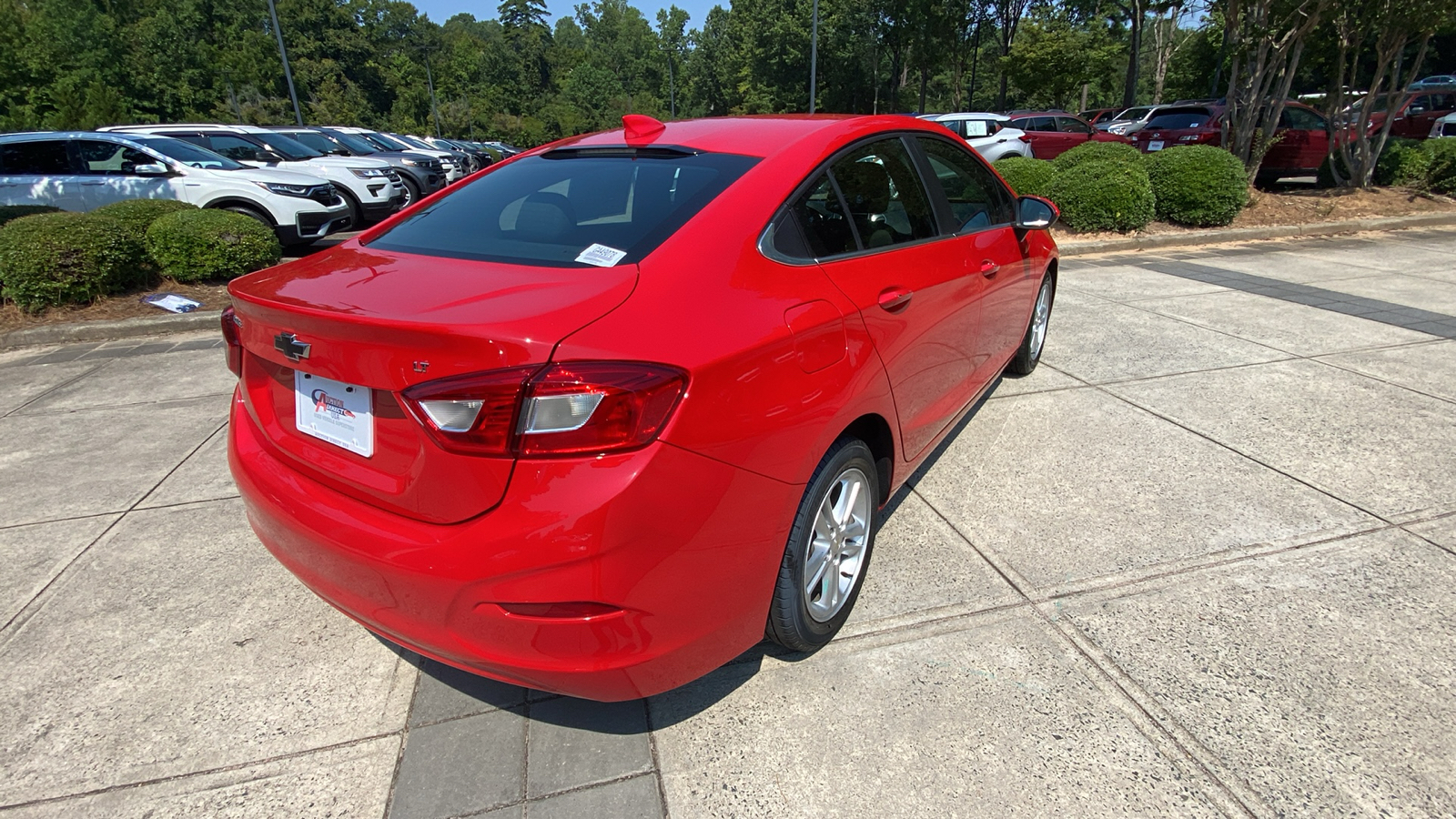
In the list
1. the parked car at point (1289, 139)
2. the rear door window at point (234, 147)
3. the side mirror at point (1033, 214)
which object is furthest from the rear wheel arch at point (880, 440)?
the parked car at point (1289, 139)

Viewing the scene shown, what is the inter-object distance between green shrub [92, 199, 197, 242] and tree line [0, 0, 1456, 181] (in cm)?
1285

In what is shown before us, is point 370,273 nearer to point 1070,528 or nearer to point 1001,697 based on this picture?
point 1001,697

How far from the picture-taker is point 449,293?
187 centimetres

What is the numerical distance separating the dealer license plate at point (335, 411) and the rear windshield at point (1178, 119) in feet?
55.3

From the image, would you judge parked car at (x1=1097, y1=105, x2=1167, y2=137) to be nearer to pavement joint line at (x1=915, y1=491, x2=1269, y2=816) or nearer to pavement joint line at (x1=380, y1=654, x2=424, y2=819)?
pavement joint line at (x1=915, y1=491, x2=1269, y2=816)

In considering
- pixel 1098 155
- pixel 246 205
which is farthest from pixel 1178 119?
pixel 246 205

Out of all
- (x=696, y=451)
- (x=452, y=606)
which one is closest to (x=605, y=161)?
(x=696, y=451)

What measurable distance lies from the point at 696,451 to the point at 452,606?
653 millimetres

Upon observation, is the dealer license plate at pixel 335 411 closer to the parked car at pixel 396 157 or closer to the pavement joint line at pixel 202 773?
the pavement joint line at pixel 202 773

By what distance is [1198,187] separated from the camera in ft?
32.9

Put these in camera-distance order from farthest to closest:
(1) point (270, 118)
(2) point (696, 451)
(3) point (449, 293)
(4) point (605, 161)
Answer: (1) point (270, 118) < (4) point (605, 161) < (3) point (449, 293) < (2) point (696, 451)

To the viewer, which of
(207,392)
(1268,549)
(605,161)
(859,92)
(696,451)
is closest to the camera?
(696,451)

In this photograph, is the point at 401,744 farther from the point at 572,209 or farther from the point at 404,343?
the point at 572,209

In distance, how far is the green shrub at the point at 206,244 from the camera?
7266 mm
